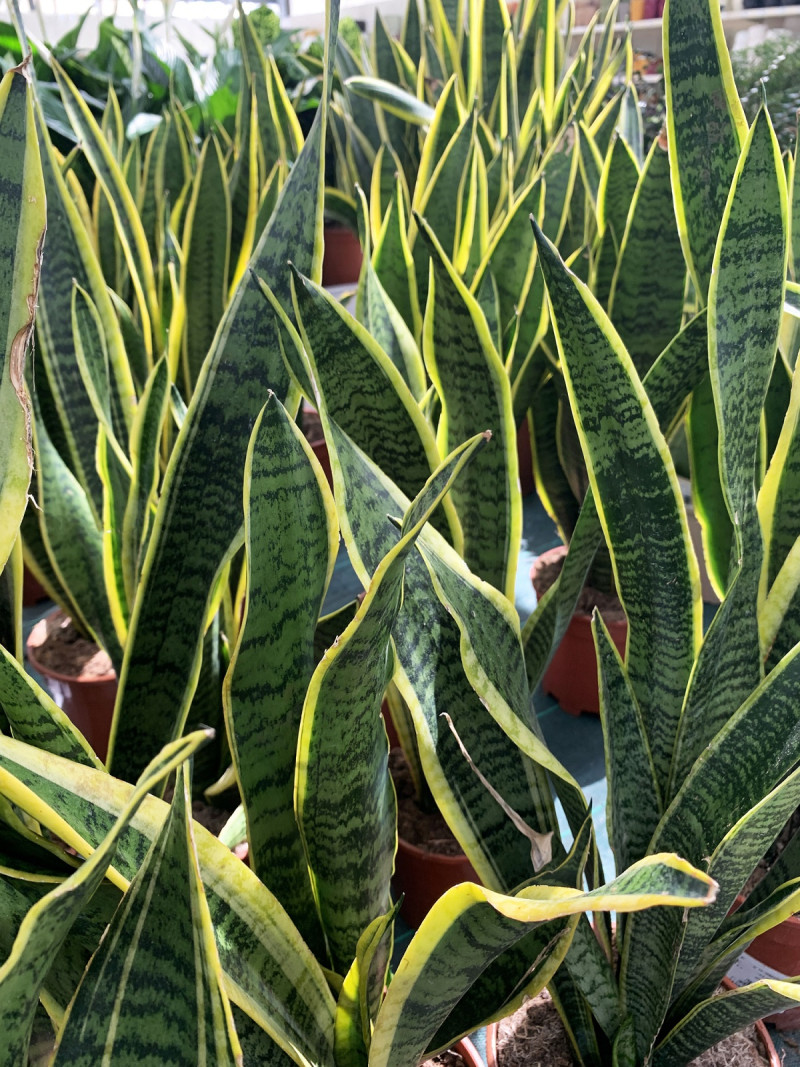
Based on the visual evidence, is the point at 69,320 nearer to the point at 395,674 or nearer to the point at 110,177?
the point at 110,177

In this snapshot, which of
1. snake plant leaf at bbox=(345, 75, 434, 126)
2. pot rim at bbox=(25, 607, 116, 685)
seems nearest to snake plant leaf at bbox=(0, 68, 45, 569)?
pot rim at bbox=(25, 607, 116, 685)

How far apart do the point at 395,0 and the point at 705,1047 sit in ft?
16.4

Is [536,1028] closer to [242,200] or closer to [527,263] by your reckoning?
[527,263]

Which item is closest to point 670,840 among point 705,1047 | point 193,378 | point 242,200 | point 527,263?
point 705,1047

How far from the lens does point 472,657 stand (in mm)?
353

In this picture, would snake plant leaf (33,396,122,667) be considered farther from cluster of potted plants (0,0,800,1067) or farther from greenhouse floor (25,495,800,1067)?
greenhouse floor (25,495,800,1067)

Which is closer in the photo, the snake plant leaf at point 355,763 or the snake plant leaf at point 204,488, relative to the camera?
the snake plant leaf at point 355,763

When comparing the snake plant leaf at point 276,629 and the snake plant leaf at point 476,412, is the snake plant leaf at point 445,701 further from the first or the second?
the snake plant leaf at point 476,412

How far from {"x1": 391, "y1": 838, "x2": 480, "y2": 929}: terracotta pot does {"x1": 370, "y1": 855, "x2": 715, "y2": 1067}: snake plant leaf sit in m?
0.25

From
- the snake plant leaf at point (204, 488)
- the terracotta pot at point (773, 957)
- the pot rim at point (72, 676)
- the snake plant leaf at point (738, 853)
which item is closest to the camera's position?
the snake plant leaf at point (738, 853)

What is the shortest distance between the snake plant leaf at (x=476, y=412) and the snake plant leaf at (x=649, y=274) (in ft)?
0.81

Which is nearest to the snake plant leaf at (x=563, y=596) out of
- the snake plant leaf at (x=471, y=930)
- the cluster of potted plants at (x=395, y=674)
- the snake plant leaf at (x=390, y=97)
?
the cluster of potted plants at (x=395, y=674)

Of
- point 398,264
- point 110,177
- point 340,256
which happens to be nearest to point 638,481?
point 398,264

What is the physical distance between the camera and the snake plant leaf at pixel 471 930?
0.77ft
